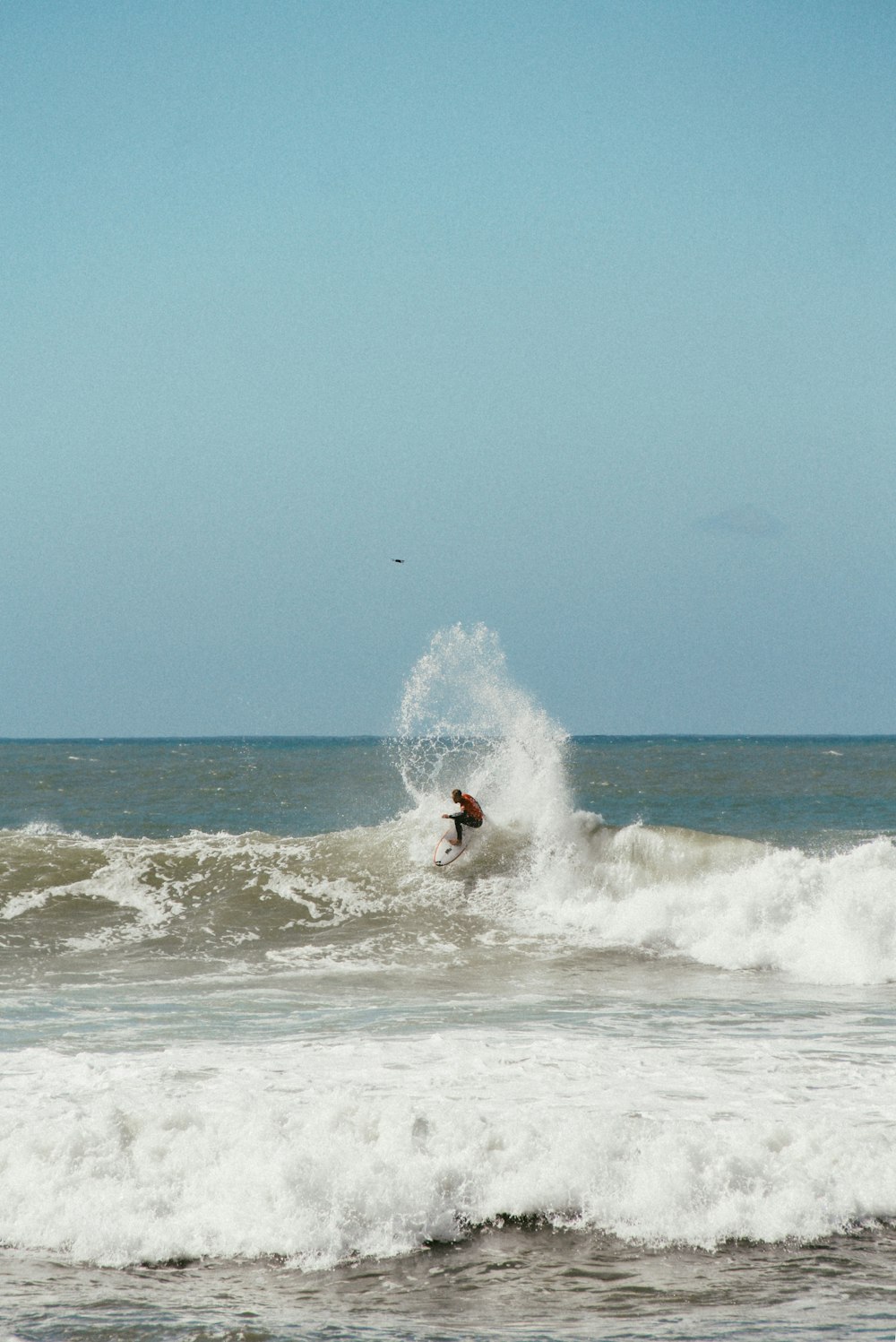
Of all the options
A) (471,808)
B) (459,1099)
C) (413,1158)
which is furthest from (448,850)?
(413,1158)

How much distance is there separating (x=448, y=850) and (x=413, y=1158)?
1262 cm

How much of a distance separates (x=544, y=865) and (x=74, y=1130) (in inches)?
474

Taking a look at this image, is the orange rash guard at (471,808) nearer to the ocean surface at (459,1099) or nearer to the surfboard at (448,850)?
the surfboard at (448,850)

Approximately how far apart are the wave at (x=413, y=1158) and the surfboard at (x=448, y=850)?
10922mm

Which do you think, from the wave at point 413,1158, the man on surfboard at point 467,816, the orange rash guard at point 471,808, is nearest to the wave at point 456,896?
the man on surfboard at point 467,816

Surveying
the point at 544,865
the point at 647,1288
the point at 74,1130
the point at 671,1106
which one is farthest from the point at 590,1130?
the point at 544,865

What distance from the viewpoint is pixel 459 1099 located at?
7309 mm

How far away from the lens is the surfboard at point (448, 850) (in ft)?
62.1

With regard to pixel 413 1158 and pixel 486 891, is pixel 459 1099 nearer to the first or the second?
pixel 413 1158

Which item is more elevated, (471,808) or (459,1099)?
(471,808)

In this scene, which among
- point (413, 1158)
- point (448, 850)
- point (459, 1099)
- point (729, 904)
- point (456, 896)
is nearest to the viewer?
point (413, 1158)

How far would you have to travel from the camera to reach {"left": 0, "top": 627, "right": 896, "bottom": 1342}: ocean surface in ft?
17.6

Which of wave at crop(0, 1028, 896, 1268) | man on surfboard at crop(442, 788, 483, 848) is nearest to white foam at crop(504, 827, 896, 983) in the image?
man on surfboard at crop(442, 788, 483, 848)

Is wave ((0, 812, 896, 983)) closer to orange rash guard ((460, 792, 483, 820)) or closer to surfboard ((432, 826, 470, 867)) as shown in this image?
surfboard ((432, 826, 470, 867))
